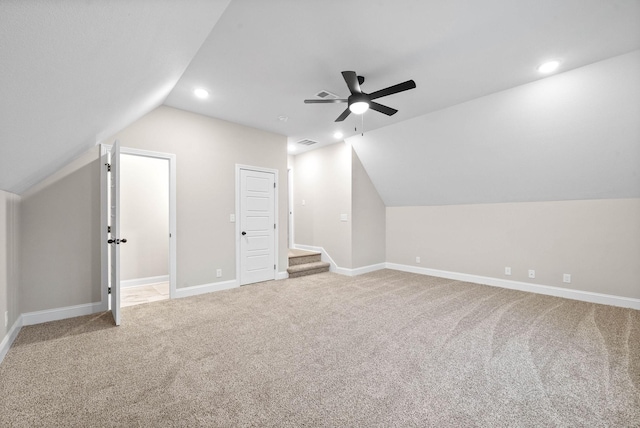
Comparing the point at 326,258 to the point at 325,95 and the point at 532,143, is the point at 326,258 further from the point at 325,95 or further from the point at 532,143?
the point at 532,143

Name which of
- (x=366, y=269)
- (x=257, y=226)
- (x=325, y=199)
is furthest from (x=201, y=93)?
(x=366, y=269)

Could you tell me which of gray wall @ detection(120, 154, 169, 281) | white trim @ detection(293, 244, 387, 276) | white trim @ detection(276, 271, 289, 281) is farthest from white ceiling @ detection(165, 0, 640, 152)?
white trim @ detection(293, 244, 387, 276)

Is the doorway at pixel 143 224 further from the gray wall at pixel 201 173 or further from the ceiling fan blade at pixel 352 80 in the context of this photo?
the ceiling fan blade at pixel 352 80

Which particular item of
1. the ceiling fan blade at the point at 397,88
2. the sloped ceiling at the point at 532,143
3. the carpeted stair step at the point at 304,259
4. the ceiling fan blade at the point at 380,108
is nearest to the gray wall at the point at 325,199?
the carpeted stair step at the point at 304,259

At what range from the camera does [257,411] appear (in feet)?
5.60

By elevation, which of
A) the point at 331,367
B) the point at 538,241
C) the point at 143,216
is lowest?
the point at 331,367

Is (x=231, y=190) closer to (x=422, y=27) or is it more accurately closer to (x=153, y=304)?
(x=153, y=304)

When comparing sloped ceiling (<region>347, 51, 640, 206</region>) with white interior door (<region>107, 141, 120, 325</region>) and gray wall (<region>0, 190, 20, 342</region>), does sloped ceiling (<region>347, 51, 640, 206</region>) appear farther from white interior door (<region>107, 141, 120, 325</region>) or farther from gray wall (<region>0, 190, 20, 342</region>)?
gray wall (<region>0, 190, 20, 342</region>)

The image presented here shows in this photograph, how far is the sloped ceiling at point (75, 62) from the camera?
925 millimetres

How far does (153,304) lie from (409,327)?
3.42 meters

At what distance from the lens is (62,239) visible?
129 inches

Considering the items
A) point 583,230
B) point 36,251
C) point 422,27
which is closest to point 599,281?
point 583,230

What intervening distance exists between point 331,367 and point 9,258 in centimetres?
329

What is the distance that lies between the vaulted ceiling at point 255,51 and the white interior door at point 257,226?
1521mm
